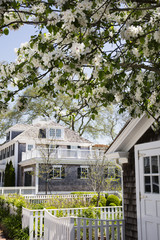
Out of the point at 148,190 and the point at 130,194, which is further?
the point at 130,194

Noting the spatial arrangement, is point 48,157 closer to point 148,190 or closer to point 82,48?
point 148,190

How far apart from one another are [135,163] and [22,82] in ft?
13.1

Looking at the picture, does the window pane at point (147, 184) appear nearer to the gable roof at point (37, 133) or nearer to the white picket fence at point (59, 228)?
the white picket fence at point (59, 228)

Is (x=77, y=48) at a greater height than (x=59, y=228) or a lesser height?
greater

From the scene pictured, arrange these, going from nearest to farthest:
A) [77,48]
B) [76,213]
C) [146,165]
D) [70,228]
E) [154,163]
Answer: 1. [77,48]
2. [70,228]
3. [154,163]
4. [146,165]
5. [76,213]

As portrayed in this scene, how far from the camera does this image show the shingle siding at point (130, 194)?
24.8 ft

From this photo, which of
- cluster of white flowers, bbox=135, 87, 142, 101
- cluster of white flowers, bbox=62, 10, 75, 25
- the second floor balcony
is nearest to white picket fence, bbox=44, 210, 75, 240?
cluster of white flowers, bbox=135, 87, 142, 101

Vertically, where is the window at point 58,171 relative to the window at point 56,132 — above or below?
below

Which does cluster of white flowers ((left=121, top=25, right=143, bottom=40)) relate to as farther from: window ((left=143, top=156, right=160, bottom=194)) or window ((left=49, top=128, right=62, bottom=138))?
window ((left=49, top=128, right=62, bottom=138))

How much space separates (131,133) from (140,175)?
110 centimetres

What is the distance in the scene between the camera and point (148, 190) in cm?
716

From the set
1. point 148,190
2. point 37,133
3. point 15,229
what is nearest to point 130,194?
point 148,190

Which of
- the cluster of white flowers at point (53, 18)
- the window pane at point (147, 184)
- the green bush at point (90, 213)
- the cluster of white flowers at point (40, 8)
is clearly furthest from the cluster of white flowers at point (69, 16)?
the green bush at point (90, 213)

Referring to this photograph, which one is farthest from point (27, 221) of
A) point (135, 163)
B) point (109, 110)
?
point (109, 110)
